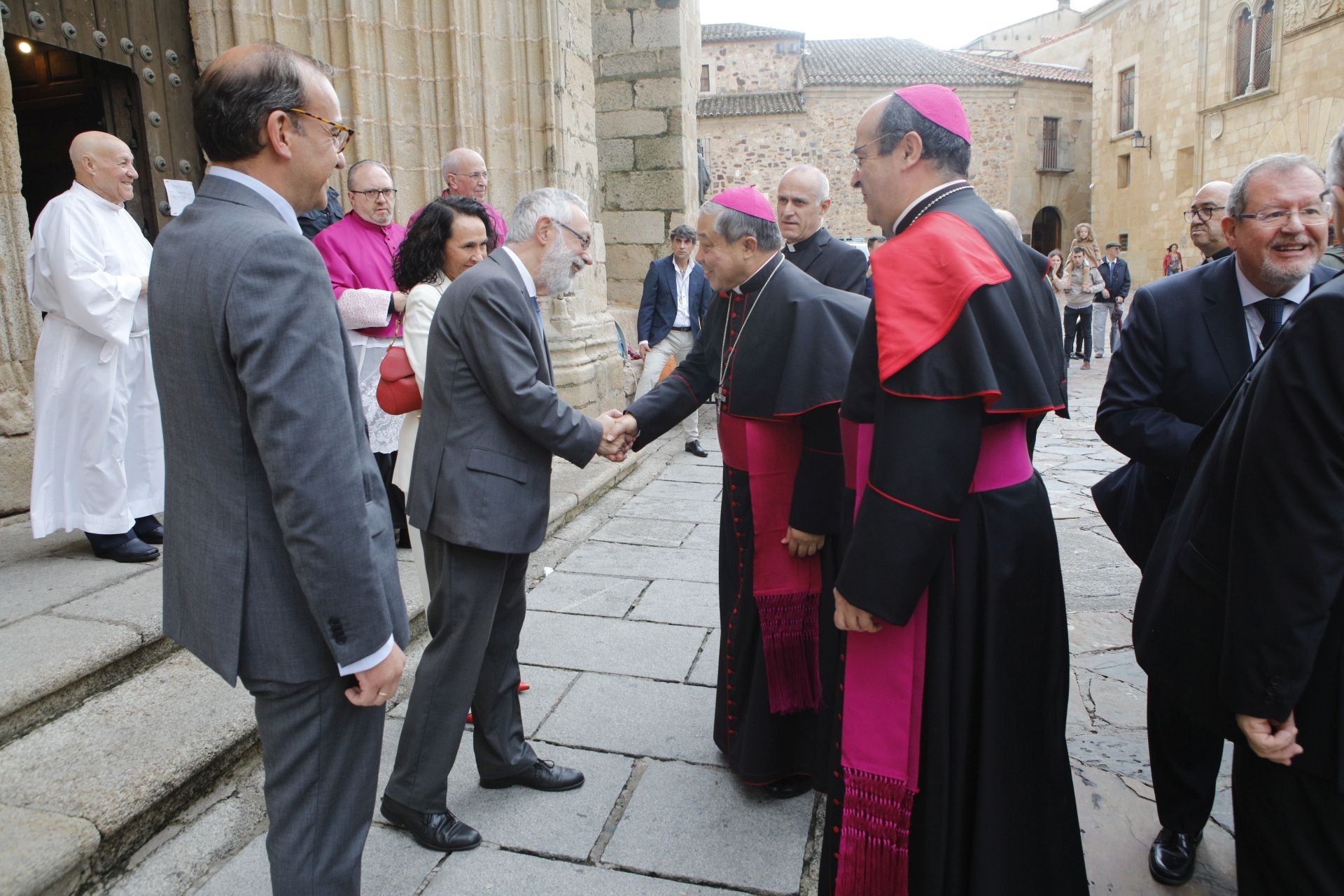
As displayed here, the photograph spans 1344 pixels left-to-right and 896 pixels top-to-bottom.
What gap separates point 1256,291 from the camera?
2.48 metres

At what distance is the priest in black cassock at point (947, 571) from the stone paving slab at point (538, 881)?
0.50 m

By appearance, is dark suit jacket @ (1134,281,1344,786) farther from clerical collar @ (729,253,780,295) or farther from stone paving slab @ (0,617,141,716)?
stone paving slab @ (0,617,141,716)

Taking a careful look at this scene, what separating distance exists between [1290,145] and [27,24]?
23.7 metres

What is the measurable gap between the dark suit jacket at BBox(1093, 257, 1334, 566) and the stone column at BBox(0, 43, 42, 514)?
14.0 ft

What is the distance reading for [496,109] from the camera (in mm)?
6211

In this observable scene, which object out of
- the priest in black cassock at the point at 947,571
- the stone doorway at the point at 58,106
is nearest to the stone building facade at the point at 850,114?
the stone doorway at the point at 58,106

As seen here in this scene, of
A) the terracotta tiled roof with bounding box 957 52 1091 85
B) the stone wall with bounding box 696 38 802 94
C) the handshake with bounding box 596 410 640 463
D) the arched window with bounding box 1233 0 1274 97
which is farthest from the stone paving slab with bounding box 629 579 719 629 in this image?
the terracotta tiled roof with bounding box 957 52 1091 85

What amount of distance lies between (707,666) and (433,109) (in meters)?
4.16

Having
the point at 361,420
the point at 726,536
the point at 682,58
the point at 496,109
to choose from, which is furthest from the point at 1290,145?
the point at 361,420

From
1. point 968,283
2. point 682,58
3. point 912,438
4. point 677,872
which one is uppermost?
point 682,58

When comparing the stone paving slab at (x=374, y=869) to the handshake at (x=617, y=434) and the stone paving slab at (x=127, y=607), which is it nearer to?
the stone paving slab at (x=127, y=607)

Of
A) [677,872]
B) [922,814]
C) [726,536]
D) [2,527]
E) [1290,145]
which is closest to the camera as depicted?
[922,814]

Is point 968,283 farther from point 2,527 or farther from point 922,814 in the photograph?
point 2,527

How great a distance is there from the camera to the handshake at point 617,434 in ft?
9.36
